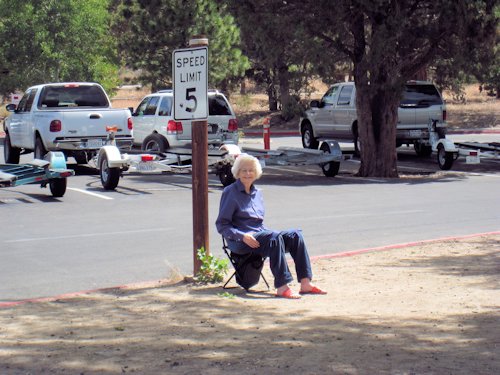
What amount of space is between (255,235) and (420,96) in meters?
18.6

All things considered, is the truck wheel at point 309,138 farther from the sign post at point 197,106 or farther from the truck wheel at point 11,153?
the sign post at point 197,106

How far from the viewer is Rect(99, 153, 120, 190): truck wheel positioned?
18500mm

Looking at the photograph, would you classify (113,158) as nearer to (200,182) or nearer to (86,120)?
(86,120)

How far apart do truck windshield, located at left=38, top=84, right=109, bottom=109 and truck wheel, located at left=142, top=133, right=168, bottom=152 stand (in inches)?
57.7

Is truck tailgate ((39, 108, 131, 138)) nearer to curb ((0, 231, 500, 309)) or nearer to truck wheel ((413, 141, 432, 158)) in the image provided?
curb ((0, 231, 500, 309))

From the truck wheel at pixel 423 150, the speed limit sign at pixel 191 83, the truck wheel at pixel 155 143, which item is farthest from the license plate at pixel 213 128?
the speed limit sign at pixel 191 83

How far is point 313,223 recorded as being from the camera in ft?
47.3

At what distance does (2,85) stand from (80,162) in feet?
74.8

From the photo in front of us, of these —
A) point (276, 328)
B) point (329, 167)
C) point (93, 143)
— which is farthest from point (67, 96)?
point (276, 328)

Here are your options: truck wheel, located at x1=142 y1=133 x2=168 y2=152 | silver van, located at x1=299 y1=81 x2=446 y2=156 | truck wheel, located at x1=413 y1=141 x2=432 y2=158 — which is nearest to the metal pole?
truck wheel, located at x1=142 y1=133 x2=168 y2=152

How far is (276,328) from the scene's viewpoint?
744 cm

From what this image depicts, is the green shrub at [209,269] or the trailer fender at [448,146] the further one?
the trailer fender at [448,146]

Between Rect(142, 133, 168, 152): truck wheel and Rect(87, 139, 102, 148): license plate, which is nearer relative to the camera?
Rect(87, 139, 102, 148): license plate

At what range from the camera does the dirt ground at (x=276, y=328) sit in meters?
6.32
